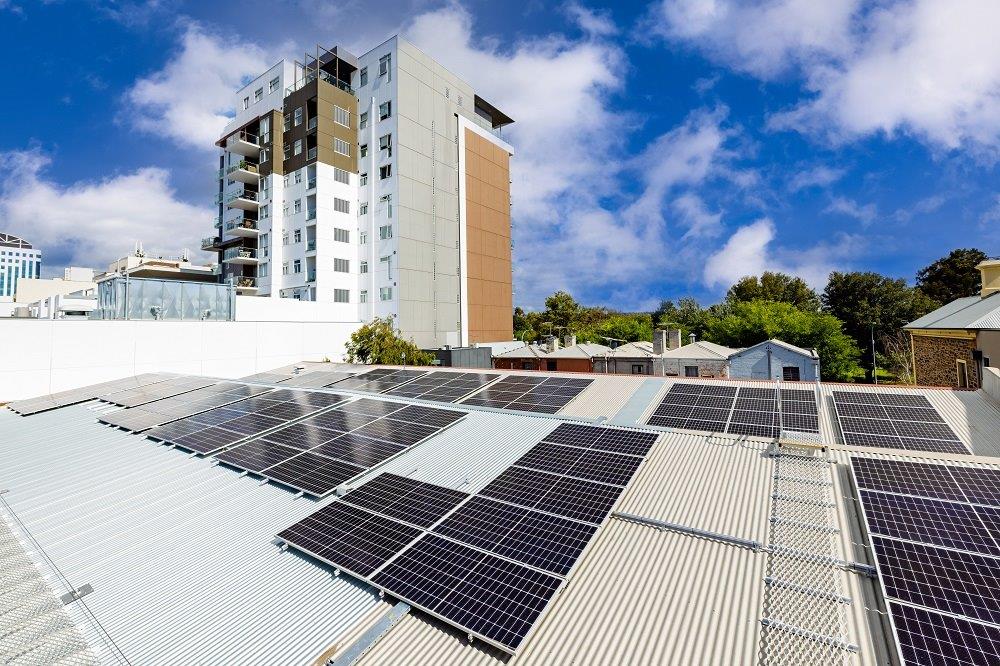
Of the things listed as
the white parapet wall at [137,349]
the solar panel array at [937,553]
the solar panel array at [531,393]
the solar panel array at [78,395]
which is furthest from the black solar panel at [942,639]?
the white parapet wall at [137,349]

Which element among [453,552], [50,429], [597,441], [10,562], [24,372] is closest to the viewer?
[453,552]

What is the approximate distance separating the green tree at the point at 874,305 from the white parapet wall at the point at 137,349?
72.2 m

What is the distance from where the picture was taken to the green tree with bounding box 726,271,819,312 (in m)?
72.1

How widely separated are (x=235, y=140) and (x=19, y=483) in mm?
46198

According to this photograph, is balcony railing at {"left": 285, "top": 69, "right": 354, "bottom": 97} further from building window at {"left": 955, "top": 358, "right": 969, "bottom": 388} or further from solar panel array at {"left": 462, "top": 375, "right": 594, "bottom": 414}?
building window at {"left": 955, "top": 358, "right": 969, "bottom": 388}

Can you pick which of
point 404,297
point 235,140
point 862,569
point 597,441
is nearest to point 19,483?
point 597,441

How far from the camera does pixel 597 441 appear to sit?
1006 centimetres

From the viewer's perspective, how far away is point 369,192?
41.8m

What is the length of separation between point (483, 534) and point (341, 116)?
1770 inches

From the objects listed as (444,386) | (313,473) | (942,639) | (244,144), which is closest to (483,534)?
(313,473)

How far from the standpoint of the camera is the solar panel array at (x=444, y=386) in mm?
16375

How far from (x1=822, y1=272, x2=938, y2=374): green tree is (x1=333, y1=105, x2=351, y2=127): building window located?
231ft

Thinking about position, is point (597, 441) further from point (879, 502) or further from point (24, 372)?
point (24, 372)

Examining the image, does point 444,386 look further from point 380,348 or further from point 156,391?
point 380,348
